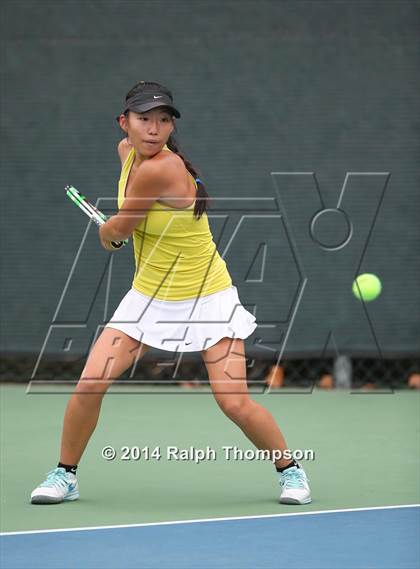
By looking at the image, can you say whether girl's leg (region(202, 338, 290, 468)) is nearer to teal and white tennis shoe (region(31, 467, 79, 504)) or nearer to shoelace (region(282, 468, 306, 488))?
shoelace (region(282, 468, 306, 488))

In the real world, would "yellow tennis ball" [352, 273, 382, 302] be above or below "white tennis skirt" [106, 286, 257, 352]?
above

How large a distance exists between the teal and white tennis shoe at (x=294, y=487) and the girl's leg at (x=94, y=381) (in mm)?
623

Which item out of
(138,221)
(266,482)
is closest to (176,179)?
(138,221)

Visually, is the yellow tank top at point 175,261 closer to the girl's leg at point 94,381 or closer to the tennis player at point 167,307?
the tennis player at point 167,307

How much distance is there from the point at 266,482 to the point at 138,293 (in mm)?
903

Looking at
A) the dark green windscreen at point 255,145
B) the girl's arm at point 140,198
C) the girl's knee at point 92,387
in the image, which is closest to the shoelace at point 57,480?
the girl's knee at point 92,387

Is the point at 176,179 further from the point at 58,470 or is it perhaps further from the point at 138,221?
the point at 58,470

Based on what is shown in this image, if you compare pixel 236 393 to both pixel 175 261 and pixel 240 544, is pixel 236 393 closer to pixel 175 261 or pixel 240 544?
pixel 175 261

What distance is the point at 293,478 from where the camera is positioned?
14.4ft

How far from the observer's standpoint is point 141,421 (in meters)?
6.20

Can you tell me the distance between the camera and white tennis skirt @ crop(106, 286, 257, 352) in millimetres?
4293

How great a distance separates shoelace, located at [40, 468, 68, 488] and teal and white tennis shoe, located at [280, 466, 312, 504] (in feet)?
2.32
